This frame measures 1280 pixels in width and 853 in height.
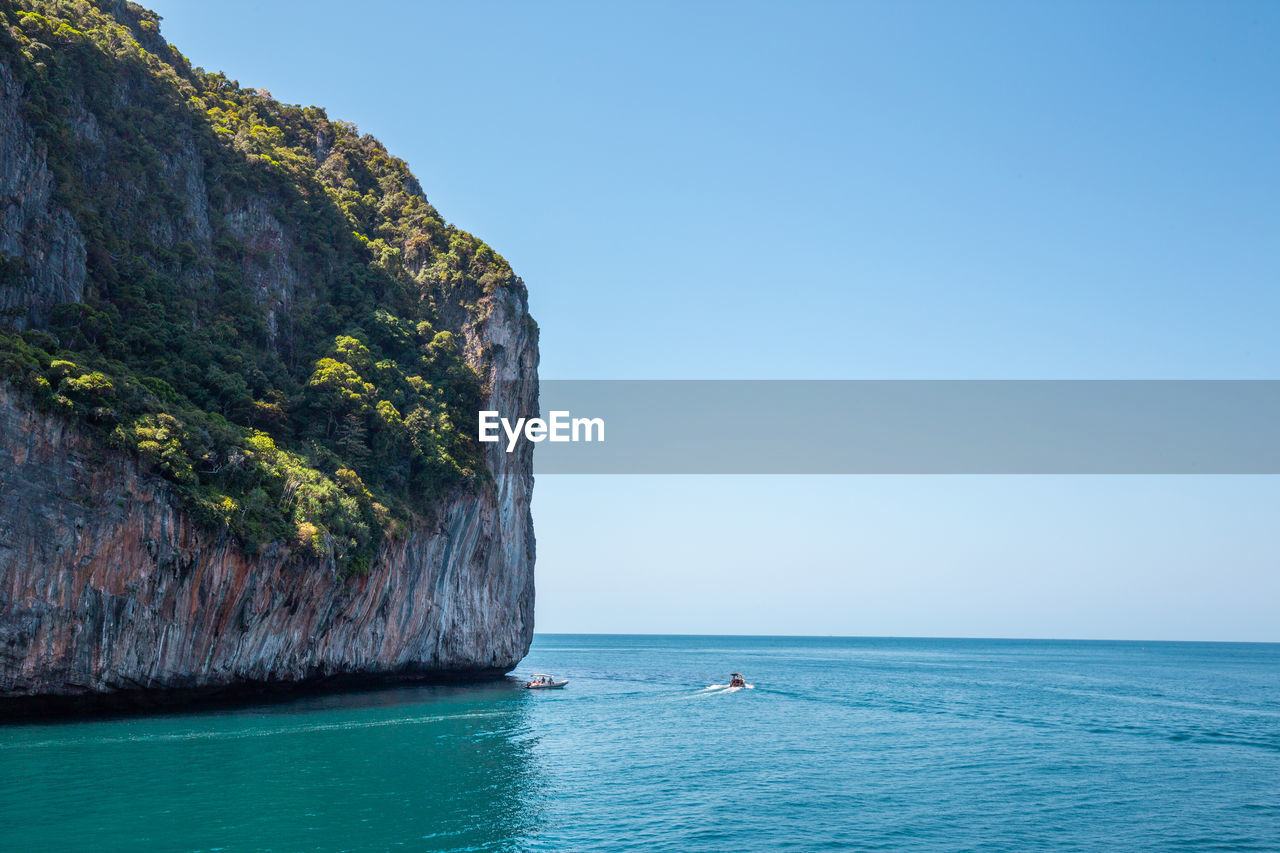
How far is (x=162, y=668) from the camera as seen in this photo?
33.0 meters

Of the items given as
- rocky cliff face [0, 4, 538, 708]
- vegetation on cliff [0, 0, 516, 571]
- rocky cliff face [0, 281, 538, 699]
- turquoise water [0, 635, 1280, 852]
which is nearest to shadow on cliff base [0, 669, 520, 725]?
rocky cliff face [0, 4, 538, 708]

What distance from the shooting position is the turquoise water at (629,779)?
64.8 feet

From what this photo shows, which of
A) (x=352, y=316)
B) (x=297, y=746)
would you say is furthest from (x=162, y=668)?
(x=352, y=316)

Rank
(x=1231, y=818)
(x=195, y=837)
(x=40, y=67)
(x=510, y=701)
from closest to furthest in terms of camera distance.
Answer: (x=195, y=837) < (x=1231, y=818) < (x=40, y=67) < (x=510, y=701)

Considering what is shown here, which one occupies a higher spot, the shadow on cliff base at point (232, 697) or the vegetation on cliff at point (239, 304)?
the vegetation on cliff at point (239, 304)

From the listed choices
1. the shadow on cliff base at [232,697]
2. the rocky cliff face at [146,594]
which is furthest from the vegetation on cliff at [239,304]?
the shadow on cliff base at [232,697]

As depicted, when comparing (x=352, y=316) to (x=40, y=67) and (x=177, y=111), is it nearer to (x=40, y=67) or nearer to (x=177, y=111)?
(x=177, y=111)

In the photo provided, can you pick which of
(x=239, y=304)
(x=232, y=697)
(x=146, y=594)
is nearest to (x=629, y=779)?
(x=146, y=594)

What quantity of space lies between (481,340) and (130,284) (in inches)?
893

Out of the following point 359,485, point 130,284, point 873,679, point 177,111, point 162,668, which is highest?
point 177,111

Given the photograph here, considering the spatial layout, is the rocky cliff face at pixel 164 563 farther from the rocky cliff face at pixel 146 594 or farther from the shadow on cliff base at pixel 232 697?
the shadow on cliff base at pixel 232 697

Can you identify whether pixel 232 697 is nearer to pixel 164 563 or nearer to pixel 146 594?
pixel 146 594

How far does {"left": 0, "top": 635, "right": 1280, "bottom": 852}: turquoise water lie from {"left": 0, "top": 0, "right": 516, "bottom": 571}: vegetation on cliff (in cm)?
998

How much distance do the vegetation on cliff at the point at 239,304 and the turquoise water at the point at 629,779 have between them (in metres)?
9.98
